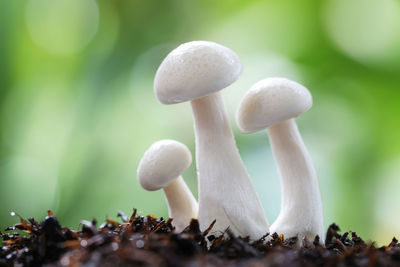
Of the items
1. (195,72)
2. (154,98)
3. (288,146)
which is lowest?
(288,146)

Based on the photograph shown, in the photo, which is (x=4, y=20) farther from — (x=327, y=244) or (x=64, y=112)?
(x=327, y=244)

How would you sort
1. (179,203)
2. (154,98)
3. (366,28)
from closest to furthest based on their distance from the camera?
(179,203), (366,28), (154,98)

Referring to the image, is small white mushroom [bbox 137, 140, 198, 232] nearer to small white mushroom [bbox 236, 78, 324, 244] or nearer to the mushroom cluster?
the mushroom cluster

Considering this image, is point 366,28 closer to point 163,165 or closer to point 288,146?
point 288,146

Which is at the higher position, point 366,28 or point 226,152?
point 366,28

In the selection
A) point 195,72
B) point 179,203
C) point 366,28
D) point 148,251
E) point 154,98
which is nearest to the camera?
point 148,251

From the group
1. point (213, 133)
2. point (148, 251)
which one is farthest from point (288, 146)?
point (148, 251)

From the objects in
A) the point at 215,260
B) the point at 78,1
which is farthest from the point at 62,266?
the point at 78,1

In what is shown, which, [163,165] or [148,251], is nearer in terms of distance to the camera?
[148,251]
